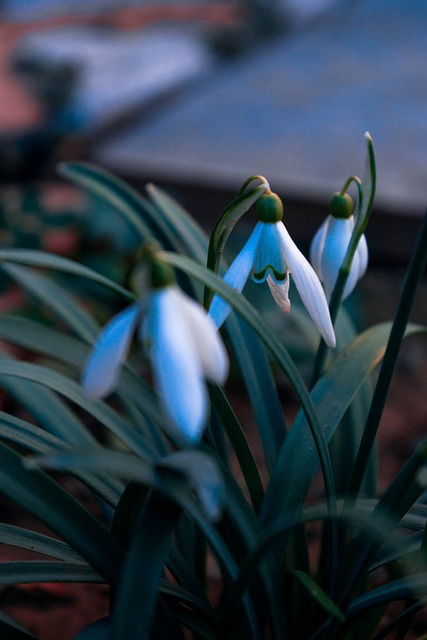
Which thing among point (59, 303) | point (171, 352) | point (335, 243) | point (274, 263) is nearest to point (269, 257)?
point (274, 263)

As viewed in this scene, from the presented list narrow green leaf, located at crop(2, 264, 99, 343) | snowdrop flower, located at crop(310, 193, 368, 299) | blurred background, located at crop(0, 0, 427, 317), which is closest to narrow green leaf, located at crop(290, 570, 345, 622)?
snowdrop flower, located at crop(310, 193, 368, 299)

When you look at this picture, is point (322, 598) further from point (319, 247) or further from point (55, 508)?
point (319, 247)

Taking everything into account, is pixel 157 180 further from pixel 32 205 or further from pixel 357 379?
pixel 357 379

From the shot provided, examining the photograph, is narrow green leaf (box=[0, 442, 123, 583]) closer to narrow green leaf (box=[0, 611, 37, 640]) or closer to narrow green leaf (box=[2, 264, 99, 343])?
narrow green leaf (box=[0, 611, 37, 640])

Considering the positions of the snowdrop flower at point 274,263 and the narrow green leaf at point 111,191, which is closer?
the snowdrop flower at point 274,263

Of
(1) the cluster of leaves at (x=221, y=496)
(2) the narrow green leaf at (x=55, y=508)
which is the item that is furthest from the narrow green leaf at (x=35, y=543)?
(2) the narrow green leaf at (x=55, y=508)

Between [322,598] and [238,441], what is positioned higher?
[238,441]

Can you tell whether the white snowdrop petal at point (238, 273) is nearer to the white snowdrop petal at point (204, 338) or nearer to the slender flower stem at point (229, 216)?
the slender flower stem at point (229, 216)
